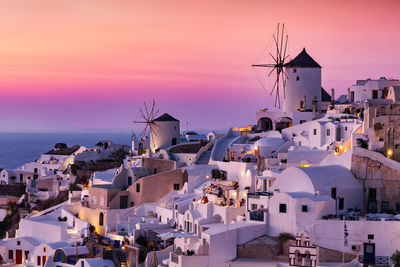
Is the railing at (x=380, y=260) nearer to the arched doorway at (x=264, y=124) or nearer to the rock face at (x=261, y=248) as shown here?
the rock face at (x=261, y=248)

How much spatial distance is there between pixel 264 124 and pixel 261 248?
1947 centimetres

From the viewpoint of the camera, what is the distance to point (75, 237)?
4062 cm

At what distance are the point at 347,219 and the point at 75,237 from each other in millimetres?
14603

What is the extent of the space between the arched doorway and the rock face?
1864cm

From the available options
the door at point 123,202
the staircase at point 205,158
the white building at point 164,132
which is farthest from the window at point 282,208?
the white building at point 164,132

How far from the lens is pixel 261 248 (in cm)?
3225

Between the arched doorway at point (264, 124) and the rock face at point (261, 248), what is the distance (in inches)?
734

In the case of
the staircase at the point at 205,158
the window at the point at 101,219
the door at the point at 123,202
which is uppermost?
the staircase at the point at 205,158

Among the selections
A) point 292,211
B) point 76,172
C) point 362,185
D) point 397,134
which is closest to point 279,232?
point 292,211

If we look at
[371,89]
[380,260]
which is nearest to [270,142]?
[371,89]

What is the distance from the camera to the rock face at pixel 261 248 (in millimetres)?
32094

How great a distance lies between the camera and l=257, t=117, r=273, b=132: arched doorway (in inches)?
1998

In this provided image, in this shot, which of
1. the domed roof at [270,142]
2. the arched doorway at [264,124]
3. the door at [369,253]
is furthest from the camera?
the arched doorway at [264,124]

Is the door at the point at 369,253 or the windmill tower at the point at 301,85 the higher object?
the windmill tower at the point at 301,85
